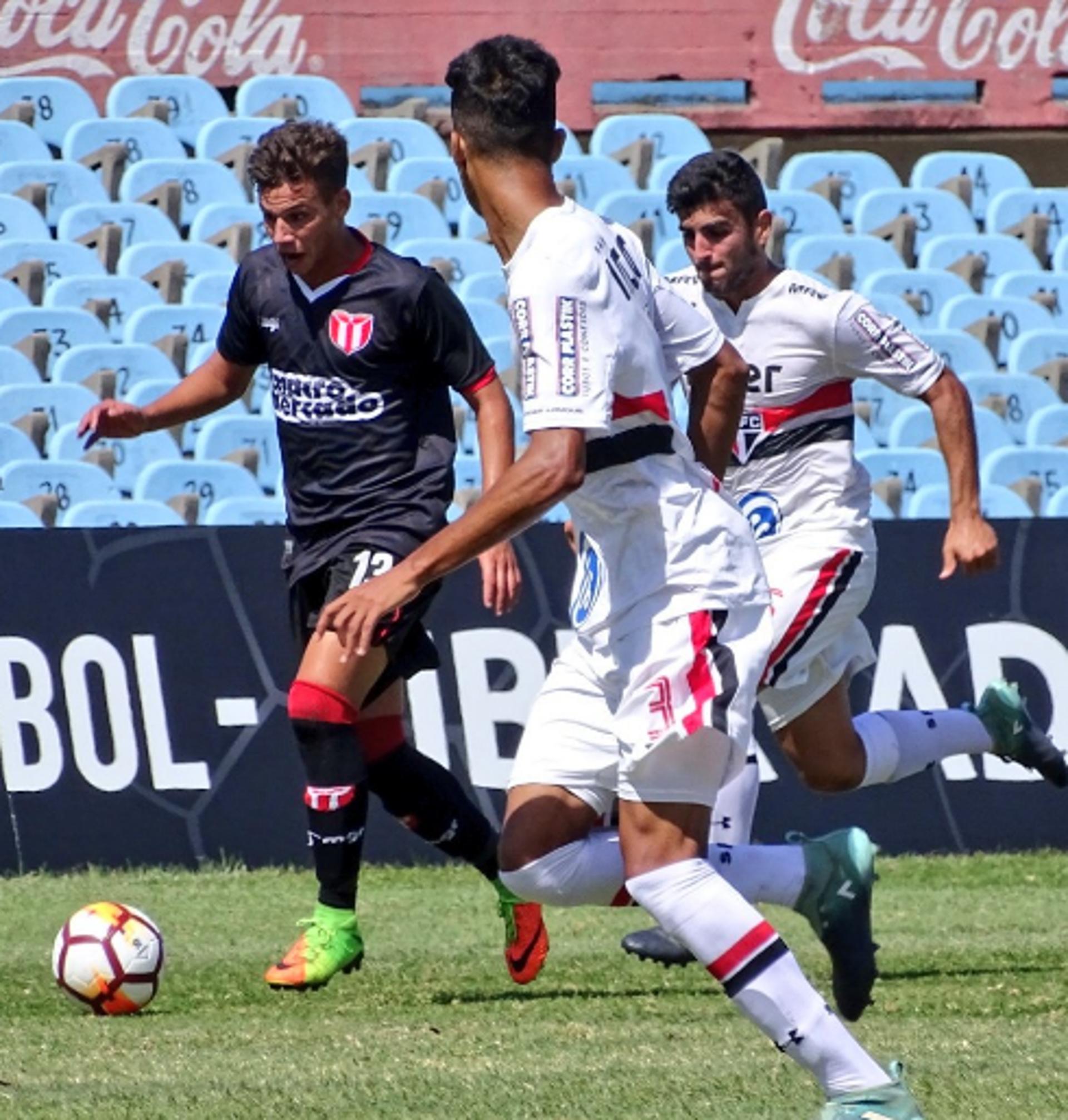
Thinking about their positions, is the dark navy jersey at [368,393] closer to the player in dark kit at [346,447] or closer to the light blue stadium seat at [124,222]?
the player in dark kit at [346,447]

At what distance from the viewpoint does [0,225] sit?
13.6 metres

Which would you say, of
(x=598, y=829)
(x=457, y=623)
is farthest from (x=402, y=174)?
(x=598, y=829)

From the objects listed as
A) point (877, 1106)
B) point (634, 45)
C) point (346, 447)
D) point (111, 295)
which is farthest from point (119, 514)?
point (877, 1106)

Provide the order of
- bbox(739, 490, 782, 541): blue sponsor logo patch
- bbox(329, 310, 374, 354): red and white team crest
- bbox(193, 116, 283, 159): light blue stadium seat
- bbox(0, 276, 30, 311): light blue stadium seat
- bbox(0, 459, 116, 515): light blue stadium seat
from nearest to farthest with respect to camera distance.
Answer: bbox(329, 310, 374, 354): red and white team crest, bbox(739, 490, 782, 541): blue sponsor logo patch, bbox(0, 459, 116, 515): light blue stadium seat, bbox(0, 276, 30, 311): light blue stadium seat, bbox(193, 116, 283, 159): light blue stadium seat

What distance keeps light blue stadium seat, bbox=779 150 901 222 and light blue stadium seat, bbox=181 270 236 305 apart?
12.3 ft

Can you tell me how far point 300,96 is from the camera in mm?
14758

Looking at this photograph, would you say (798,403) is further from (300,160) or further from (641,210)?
(641,210)

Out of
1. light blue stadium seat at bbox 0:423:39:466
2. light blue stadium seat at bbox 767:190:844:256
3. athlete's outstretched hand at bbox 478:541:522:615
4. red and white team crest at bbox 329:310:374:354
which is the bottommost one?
light blue stadium seat at bbox 0:423:39:466

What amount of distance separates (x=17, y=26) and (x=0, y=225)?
7.35ft

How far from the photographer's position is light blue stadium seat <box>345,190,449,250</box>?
13.8 metres

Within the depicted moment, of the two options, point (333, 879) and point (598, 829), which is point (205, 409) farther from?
point (598, 829)

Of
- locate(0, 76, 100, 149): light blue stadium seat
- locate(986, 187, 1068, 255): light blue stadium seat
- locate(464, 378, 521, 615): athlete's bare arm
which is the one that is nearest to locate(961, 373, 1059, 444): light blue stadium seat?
locate(986, 187, 1068, 255): light blue stadium seat

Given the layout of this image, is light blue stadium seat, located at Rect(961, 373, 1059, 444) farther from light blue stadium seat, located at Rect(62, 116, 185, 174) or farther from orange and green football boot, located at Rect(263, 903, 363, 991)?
orange and green football boot, located at Rect(263, 903, 363, 991)

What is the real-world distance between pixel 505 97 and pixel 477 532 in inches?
31.6
